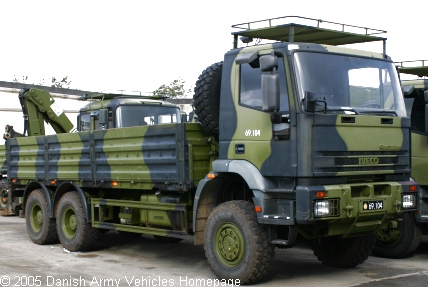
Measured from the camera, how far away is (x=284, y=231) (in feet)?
26.3

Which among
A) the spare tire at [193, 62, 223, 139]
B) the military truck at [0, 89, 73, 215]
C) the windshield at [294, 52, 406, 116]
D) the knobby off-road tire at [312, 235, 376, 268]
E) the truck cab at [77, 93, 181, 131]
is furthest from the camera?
the military truck at [0, 89, 73, 215]

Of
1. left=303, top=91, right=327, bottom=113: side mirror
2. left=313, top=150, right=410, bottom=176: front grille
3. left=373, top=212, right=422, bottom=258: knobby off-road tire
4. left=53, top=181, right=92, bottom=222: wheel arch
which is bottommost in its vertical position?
left=373, top=212, right=422, bottom=258: knobby off-road tire

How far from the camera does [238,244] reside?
25.8 feet

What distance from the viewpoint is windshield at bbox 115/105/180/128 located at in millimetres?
13297

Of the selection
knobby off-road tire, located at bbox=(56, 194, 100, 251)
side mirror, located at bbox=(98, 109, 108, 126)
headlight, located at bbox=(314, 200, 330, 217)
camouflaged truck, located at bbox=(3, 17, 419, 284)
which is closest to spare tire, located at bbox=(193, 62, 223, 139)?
camouflaged truck, located at bbox=(3, 17, 419, 284)

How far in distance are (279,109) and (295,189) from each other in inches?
36.3

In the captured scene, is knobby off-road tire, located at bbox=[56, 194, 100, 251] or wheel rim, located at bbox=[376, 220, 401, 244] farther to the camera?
knobby off-road tire, located at bbox=[56, 194, 100, 251]

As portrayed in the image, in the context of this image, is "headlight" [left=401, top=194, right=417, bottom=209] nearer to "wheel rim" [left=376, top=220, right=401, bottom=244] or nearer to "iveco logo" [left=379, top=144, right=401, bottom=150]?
"iveco logo" [left=379, top=144, right=401, bottom=150]

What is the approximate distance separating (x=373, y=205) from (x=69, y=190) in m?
5.76

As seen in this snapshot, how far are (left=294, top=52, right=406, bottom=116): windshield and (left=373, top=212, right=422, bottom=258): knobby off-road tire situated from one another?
2.38 meters

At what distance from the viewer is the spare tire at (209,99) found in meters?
8.46

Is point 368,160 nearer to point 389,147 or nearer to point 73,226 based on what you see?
point 389,147

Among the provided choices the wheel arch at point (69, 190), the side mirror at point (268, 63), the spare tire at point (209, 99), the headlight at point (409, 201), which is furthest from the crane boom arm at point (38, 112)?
the headlight at point (409, 201)

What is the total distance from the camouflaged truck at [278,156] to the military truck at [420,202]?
1231mm
